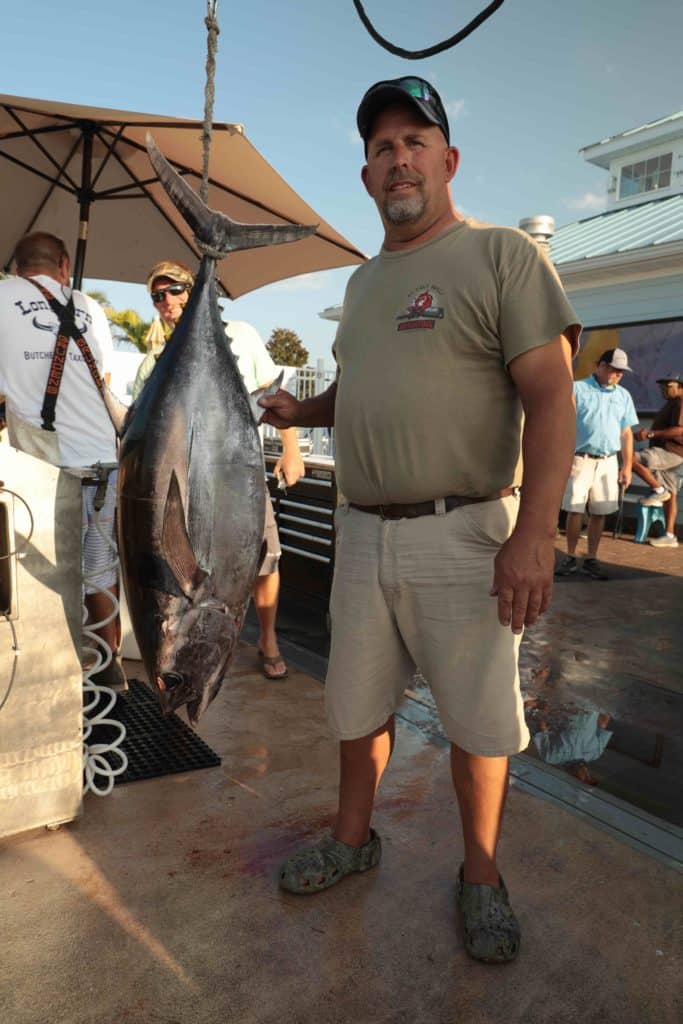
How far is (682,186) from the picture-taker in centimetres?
1295

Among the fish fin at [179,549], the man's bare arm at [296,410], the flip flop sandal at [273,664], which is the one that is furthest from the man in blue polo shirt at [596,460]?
the fish fin at [179,549]

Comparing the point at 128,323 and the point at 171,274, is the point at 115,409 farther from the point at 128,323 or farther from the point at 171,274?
the point at 128,323

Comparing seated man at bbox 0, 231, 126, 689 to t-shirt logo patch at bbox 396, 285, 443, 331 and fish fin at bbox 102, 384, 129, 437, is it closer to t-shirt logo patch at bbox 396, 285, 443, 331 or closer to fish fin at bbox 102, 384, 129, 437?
fish fin at bbox 102, 384, 129, 437

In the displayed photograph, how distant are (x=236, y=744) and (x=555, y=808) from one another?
47.6 inches

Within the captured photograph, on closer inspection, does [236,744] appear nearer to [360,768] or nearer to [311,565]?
[360,768]

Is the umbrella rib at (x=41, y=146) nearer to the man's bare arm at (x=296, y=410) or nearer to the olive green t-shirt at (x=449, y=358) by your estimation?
the man's bare arm at (x=296, y=410)

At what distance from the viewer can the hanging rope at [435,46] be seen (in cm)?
200

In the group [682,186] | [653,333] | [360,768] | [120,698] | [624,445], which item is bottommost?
[120,698]

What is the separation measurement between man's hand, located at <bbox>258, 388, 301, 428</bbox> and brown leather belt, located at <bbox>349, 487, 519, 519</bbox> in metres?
0.41

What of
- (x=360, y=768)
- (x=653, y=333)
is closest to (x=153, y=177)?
(x=360, y=768)

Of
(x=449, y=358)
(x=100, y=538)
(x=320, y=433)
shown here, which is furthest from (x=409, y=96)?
(x=320, y=433)

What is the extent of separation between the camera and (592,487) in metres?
6.55

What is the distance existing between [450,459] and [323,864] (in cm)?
115

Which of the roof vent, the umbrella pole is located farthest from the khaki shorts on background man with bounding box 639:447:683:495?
the umbrella pole
